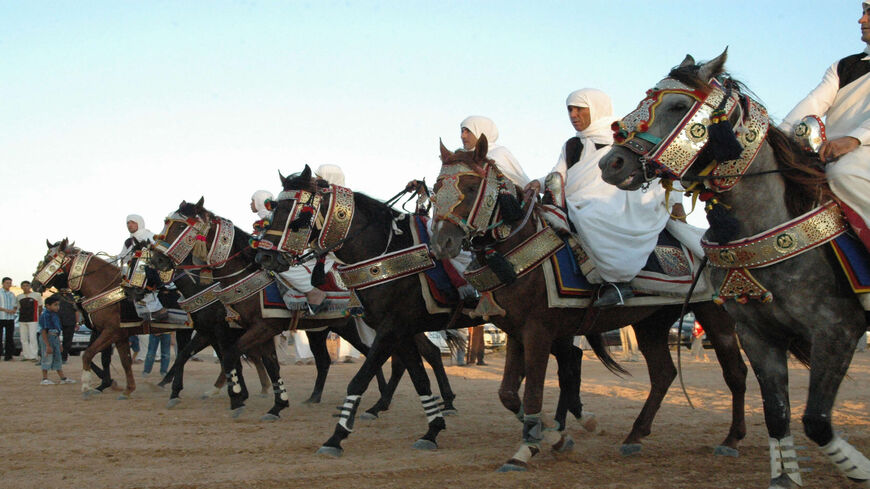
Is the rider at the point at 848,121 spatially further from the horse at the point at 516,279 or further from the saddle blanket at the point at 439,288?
the saddle blanket at the point at 439,288

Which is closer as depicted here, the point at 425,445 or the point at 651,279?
the point at 651,279

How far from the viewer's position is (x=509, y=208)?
22.6 feet

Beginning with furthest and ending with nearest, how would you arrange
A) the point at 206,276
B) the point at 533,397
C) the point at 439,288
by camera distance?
the point at 206,276
the point at 439,288
the point at 533,397

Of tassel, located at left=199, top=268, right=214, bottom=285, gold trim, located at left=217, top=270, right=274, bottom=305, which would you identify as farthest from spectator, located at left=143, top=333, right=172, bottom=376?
gold trim, located at left=217, top=270, right=274, bottom=305

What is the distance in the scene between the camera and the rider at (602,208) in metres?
6.94

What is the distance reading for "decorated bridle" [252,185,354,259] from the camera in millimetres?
8305

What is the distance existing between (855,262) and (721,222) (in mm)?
779

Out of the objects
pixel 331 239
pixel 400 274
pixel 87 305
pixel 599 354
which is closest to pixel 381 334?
pixel 400 274

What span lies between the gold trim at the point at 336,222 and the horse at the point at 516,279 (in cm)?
160

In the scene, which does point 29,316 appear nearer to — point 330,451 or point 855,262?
point 330,451

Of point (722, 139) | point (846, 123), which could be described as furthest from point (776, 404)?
point (846, 123)

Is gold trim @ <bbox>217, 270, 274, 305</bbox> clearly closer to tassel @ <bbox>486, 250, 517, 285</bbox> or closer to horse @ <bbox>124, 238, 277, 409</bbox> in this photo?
horse @ <bbox>124, 238, 277, 409</bbox>

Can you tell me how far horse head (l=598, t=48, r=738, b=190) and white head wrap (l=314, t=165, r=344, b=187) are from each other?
19.7ft

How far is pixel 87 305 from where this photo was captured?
1380cm
